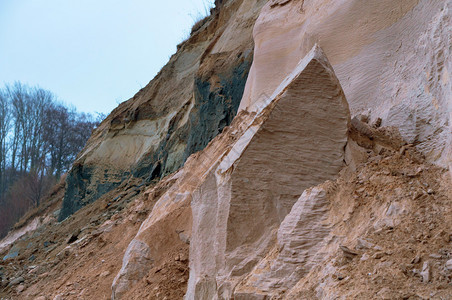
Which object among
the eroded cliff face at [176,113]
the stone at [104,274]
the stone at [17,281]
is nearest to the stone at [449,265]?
the stone at [104,274]

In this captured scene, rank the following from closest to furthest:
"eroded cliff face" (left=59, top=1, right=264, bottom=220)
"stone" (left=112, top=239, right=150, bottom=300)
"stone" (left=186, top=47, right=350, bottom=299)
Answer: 1. "stone" (left=186, top=47, right=350, bottom=299)
2. "stone" (left=112, top=239, right=150, bottom=300)
3. "eroded cliff face" (left=59, top=1, right=264, bottom=220)

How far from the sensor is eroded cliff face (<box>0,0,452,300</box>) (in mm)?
2750

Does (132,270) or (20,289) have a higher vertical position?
(20,289)

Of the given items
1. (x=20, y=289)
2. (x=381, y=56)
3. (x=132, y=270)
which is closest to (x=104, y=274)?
(x=132, y=270)

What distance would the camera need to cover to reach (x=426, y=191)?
3008mm

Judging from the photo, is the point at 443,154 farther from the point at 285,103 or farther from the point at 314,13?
the point at 314,13

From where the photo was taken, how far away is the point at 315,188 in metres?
3.52

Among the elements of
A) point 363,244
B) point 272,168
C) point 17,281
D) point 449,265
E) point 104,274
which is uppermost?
point 17,281

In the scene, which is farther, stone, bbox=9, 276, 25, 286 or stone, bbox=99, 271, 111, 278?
stone, bbox=9, 276, 25, 286

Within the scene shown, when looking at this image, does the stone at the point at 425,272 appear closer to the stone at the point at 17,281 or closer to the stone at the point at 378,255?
the stone at the point at 378,255

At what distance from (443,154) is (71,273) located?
18.1ft

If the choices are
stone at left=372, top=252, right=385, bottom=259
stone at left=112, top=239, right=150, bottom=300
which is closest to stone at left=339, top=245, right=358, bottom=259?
stone at left=372, top=252, right=385, bottom=259

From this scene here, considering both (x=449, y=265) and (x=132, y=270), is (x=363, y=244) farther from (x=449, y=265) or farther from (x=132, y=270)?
(x=132, y=270)

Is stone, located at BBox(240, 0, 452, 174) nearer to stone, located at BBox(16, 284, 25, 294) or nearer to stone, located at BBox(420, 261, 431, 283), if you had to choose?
stone, located at BBox(420, 261, 431, 283)
